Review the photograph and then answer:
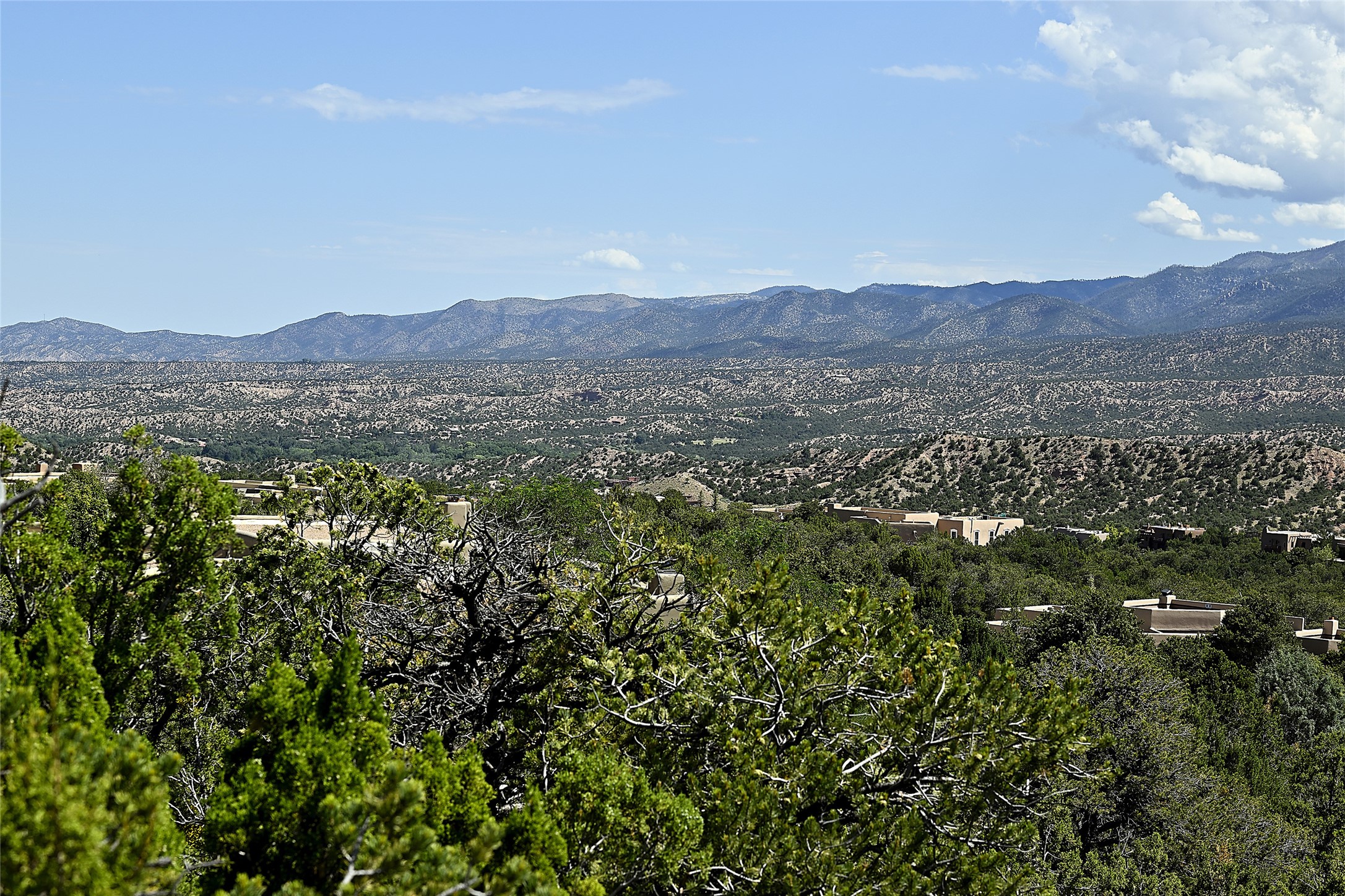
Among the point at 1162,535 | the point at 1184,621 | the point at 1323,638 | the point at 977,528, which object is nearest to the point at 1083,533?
the point at 1162,535

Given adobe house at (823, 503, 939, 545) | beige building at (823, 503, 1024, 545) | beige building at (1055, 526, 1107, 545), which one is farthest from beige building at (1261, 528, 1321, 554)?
adobe house at (823, 503, 939, 545)

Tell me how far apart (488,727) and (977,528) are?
57091 mm

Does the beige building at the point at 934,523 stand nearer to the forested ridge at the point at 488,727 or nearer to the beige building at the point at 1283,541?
the beige building at the point at 1283,541

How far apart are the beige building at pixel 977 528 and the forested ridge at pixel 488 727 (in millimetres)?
43991

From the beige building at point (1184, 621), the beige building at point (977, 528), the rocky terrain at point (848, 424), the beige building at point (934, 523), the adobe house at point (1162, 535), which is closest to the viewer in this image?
the beige building at point (1184, 621)

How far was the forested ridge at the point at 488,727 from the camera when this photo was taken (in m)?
5.81

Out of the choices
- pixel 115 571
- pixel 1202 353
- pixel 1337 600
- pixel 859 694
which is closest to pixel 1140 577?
pixel 1337 600

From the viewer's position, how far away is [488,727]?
35.8 ft

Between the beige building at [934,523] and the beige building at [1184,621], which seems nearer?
the beige building at [1184,621]

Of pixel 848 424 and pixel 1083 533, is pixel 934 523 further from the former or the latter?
pixel 848 424

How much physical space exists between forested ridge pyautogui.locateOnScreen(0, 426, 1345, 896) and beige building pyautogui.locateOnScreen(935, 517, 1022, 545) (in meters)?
44.0

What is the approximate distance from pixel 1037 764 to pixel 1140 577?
42.9 metres

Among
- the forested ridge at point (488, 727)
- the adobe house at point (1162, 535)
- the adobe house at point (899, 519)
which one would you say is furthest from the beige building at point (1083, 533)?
the forested ridge at point (488, 727)

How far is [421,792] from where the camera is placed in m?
5.77
